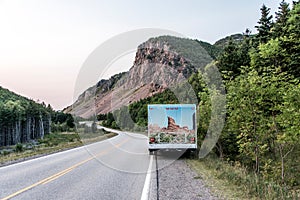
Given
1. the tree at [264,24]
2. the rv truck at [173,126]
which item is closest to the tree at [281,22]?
the tree at [264,24]

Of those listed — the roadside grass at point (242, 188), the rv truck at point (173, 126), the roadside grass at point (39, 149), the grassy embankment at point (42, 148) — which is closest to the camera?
the roadside grass at point (242, 188)

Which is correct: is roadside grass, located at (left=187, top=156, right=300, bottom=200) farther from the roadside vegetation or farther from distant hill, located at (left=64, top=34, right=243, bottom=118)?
distant hill, located at (left=64, top=34, right=243, bottom=118)

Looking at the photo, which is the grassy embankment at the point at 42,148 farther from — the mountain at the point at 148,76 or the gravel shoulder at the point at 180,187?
the gravel shoulder at the point at 180,187

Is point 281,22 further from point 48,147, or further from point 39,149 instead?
point 39,149

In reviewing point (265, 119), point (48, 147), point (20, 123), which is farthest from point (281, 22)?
point (20, 123)

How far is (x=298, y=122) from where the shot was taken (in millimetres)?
11367

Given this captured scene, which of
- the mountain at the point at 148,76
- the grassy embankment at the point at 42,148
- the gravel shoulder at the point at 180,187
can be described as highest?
the mountain at the point at 148,76

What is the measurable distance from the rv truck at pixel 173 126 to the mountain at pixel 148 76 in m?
18.2

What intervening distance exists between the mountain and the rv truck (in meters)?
18.2

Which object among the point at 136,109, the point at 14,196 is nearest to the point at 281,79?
the point at 14,196

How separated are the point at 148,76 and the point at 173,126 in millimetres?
28236

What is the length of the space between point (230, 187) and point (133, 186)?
2.76 metres

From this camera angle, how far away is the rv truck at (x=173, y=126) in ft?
57.6

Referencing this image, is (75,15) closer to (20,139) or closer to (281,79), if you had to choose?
(281,79)
